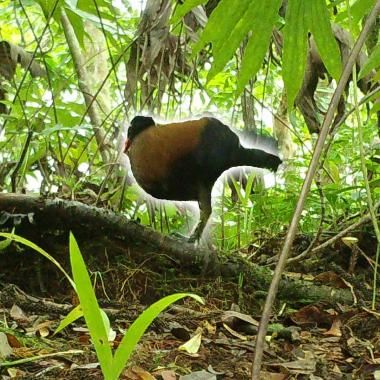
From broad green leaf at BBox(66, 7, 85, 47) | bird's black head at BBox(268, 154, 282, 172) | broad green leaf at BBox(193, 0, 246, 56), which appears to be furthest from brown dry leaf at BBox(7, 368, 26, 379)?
broad green leaf at BBox(66, 7, 85, 47)

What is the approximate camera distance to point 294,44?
50.0 inches

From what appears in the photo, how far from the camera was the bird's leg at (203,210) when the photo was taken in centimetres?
162

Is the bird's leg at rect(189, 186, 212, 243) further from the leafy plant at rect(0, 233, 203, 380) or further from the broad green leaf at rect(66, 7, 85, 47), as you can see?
the leafy plant at rect(0, 233, 203, 380)

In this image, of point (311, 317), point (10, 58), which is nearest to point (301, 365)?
point (311, 317)

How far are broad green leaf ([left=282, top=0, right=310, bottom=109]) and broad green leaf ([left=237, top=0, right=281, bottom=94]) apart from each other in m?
0.05

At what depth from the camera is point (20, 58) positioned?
2.18m

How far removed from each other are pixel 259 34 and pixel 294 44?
0.29 feet

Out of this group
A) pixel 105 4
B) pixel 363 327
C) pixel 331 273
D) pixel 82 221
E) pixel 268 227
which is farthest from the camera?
pixel 268 227

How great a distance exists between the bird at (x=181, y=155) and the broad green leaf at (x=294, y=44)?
267 millimetres

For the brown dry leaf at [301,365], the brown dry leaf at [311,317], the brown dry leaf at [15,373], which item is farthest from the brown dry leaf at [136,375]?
the brown dry leaf at [311,317]

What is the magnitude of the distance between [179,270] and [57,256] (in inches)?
12.2

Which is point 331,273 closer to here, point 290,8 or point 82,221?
point 82,221

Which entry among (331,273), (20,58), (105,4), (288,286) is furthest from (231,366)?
(20,58)

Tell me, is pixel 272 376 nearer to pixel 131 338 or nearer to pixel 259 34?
pixel 131 338
